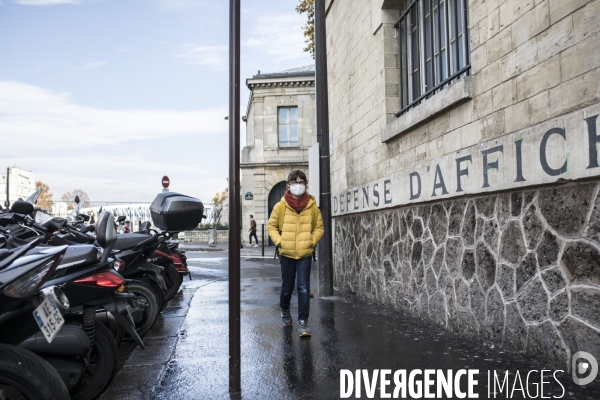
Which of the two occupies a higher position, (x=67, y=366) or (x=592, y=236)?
(x=592, y=236)

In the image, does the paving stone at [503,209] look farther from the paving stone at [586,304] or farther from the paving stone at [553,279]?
the paving stone at [586,304]

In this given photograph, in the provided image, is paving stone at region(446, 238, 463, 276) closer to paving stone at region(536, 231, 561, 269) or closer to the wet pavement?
the wet pavement

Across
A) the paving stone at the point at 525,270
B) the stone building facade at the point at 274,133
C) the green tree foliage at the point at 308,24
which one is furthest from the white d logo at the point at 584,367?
the stone building facade at the point at 274,133

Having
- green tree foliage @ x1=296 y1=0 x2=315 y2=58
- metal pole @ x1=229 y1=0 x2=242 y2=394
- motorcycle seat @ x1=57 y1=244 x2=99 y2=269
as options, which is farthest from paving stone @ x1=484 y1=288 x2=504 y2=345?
green tree foliage @ x1=296 y1=0 x2=315 y2=58

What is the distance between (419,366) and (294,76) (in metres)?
30.0

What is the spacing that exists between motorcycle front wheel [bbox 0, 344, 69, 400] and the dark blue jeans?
12.6 feet

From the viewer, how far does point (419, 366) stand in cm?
504

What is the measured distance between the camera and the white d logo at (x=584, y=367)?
421cm

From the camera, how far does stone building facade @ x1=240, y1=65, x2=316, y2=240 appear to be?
3412cm

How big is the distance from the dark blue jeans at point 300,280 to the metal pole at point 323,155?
310cm

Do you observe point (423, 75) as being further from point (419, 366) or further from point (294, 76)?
point (294, 76)

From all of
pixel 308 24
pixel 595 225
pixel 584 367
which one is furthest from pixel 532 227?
pixel 308 24

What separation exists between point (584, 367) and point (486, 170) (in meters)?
1.96

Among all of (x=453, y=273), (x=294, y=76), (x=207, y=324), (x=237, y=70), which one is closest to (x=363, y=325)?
(x=453, y=273)
